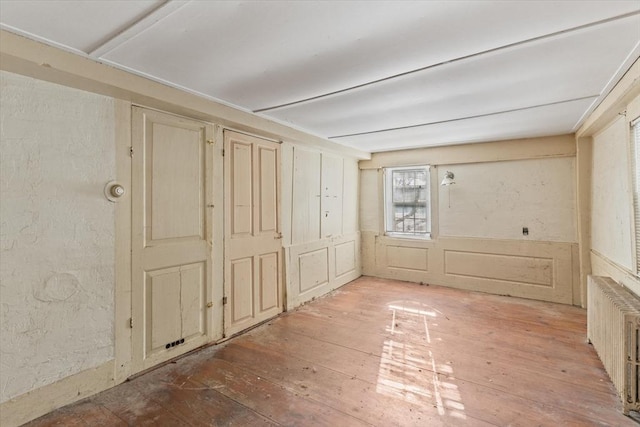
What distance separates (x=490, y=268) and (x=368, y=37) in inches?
168

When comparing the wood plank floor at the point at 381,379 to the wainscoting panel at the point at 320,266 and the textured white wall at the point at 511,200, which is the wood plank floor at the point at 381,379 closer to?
the wainscoting panel at the point at 320,266

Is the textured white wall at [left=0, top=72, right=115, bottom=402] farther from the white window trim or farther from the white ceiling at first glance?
the white window trim

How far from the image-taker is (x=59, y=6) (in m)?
1.42

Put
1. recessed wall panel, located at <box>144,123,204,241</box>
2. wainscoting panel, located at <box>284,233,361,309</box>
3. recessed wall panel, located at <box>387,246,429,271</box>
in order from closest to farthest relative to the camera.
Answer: recessed wall panel, located at <box>144,123,204,241</box> → wainscoting panel, located at <box>284,233,361,309</box> → recessed wall panel, located at <box>387,246,429,271</box>

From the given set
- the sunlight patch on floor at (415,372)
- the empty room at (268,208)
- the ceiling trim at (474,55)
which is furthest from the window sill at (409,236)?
the ceiling trim at (474,55)

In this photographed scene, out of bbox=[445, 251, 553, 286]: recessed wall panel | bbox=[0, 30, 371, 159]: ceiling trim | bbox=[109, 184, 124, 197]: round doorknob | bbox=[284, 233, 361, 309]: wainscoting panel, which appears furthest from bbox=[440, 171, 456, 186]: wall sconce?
bbox=[109, 184, 124, 197]: round doorknob

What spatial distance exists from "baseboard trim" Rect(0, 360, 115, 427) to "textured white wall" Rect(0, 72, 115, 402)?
50 mm

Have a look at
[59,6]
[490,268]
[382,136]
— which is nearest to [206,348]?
[59,6]

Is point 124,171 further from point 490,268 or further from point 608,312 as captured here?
point 490,268

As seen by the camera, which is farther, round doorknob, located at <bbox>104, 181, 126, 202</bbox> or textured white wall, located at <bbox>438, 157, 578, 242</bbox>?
textured white wall, located at <bbox>438, 157, 578, 242</bbox>

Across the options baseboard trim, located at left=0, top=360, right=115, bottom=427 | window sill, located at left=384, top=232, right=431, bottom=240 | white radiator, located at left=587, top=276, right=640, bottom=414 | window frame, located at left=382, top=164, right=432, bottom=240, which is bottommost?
baseboard trim, located at left=0, top=360, right=115, bottom=427

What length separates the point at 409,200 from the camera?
549 centimetres

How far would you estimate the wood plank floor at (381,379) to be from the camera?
6.51 ft

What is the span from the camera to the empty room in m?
1.69
